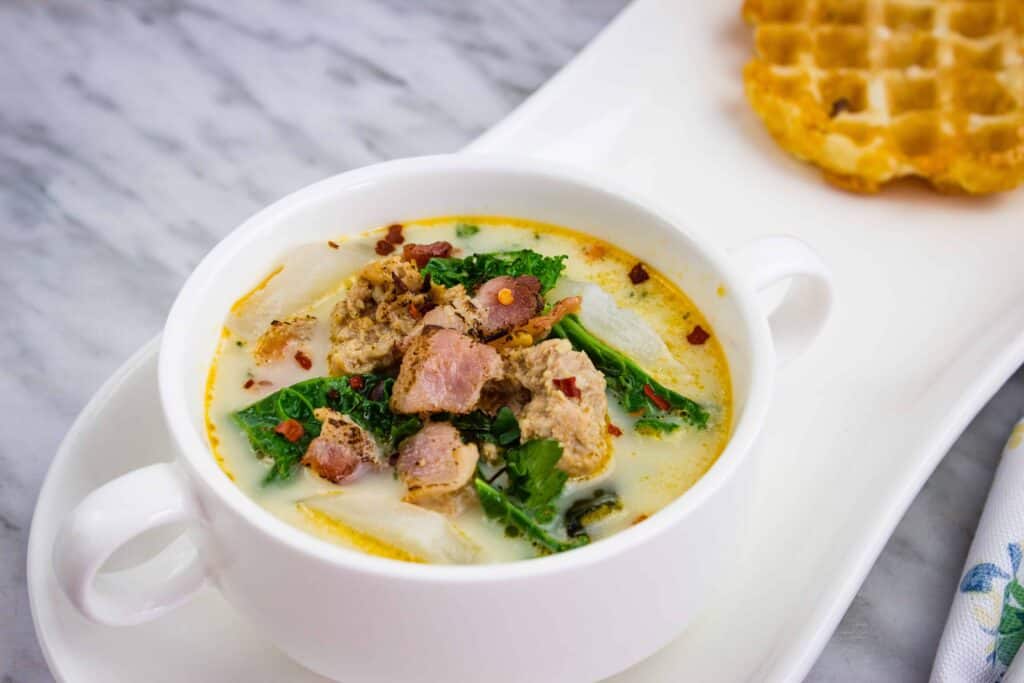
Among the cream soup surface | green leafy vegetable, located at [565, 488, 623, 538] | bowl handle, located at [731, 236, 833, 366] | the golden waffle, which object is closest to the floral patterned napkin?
bowl handle, located at [731, 236, 833, 366]

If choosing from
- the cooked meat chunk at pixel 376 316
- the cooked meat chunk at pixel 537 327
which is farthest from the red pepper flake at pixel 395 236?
the cooked meat chunk at pixel 537 327

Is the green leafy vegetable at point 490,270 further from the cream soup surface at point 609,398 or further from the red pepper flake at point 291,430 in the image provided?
the red pepper flake at point 291,430

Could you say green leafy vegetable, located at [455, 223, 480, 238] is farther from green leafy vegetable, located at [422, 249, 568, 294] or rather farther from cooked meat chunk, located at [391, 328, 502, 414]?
cooked meat chunk, located at [391, 328, 502, 414]

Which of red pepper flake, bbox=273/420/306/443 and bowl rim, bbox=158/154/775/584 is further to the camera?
red pepper flake, bbox=273/420/306/443

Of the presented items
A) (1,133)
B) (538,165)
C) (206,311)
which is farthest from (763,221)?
(1,133)

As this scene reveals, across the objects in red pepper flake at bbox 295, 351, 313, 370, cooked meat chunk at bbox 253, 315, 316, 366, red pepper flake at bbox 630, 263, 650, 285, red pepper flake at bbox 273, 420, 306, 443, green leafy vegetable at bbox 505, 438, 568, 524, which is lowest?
cooked meat chunk at bbox 253, 315, 316, 366

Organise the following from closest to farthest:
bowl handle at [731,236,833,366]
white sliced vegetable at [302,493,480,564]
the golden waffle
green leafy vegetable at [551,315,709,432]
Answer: white sliced vegetable at [302,493,480,564] → green leafy vegetable at [551,315,709,432] → bowl handle at [731,236,833,366] → the golden waffle

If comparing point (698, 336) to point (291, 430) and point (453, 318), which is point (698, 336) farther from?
point (291, 430)
